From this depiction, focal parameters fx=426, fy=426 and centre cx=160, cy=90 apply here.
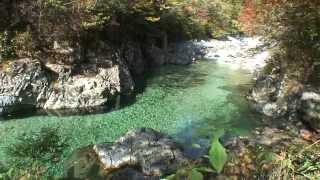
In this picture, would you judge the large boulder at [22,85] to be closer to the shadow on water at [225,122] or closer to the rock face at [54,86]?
the rock face at [54,86]

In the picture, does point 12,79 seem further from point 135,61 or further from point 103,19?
point 135,61

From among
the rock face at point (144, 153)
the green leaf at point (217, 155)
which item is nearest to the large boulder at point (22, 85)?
the rock face at point (144, 153)

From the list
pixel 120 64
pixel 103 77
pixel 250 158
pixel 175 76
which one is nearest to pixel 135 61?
pixel 175 76

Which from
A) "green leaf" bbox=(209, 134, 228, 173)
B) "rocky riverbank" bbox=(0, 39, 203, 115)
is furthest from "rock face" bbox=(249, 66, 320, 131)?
"green leaf" bbox=(209, 134, 228, 173)

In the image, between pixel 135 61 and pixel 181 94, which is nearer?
pixel 181 94

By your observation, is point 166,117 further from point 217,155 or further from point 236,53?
point 236,53

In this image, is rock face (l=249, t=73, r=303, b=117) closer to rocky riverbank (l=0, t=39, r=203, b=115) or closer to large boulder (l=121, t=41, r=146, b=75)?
rocky riverbank (l=0, t=39, r=203, b=115)

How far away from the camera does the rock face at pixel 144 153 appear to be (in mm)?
9430

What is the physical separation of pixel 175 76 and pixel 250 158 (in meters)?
15.2

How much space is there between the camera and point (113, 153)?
999 cm

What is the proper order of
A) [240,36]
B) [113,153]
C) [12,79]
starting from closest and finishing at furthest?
[113,153] < [12,79] < [240,36]

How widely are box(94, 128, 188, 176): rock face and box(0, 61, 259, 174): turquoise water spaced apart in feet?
2.47

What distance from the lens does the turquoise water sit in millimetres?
11680

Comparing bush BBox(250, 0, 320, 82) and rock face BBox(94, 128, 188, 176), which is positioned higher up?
bush BBox(250, 0, 320, 82)
